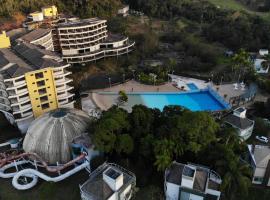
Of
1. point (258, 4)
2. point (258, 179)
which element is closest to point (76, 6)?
point (258, 4)

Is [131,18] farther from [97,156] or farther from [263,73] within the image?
[97,156]

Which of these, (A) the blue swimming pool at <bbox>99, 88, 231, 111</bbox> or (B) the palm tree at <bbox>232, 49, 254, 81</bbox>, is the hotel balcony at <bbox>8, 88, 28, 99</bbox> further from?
(B) the palm tree at <bbox>232, 49, 254, 81</bbox>

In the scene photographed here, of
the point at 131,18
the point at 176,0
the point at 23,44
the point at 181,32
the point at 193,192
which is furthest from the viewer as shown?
the point at 176,0

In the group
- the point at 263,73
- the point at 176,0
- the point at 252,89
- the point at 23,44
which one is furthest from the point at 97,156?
the point at 176,0

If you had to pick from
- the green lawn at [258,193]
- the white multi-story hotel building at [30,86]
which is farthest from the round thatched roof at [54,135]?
the green lawn at [258,193]

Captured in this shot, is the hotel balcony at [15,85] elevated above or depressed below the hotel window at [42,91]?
above

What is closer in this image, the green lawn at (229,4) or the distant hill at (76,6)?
the distant hill at (76,6)

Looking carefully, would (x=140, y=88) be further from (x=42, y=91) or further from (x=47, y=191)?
(x=47, y=191)

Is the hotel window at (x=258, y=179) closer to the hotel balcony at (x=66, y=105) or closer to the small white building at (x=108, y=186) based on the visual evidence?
the small white building at (x=108, y=186)
